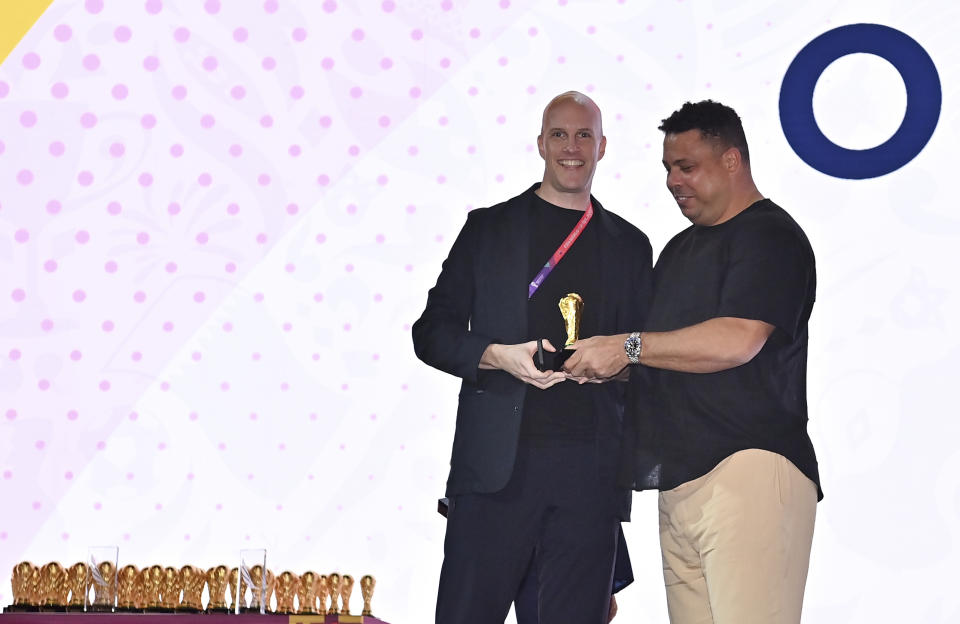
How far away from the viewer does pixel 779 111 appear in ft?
13.4

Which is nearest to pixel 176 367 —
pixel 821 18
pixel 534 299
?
pixel 534 299

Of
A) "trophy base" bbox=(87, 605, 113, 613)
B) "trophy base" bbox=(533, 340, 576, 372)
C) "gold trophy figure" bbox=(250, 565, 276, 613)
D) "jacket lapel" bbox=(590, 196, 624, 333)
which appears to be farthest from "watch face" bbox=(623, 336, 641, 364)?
"trophy base" bbox=(87, 605, 113, 613)

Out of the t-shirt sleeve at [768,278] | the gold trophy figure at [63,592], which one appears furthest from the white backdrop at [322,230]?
the t-shirt sleeve at [768,278]

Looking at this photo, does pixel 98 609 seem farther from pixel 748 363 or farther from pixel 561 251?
pixel 748 363

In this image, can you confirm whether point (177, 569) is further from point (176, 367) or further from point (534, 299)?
point (534, 299)

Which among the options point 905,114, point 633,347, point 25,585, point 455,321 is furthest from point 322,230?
point 905,114

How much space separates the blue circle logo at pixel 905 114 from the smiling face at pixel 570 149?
1005 millimetres

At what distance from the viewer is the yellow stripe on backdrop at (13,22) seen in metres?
4.32

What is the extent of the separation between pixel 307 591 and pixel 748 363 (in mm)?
1646

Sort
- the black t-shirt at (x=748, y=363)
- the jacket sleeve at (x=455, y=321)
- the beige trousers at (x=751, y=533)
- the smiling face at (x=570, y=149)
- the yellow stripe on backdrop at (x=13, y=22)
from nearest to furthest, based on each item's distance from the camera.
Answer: the beige trousers at (x=751, y=533) → the black t-shirt at (x=748, y=363) → the jacket sleeve at (x=455, y=321) → the smiling face at (x=570, y=149) → the yellow stripe on backdrop at (x=13, y=22)

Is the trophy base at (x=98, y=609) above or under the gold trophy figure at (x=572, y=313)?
under

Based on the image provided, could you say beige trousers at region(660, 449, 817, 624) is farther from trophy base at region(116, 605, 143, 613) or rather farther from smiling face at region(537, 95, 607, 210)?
trophy base at region(116, 605, 143, 613)

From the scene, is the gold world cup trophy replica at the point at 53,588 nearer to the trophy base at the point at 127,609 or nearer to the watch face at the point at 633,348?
the trophy base at the point at 127,609

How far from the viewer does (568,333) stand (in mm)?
3045
